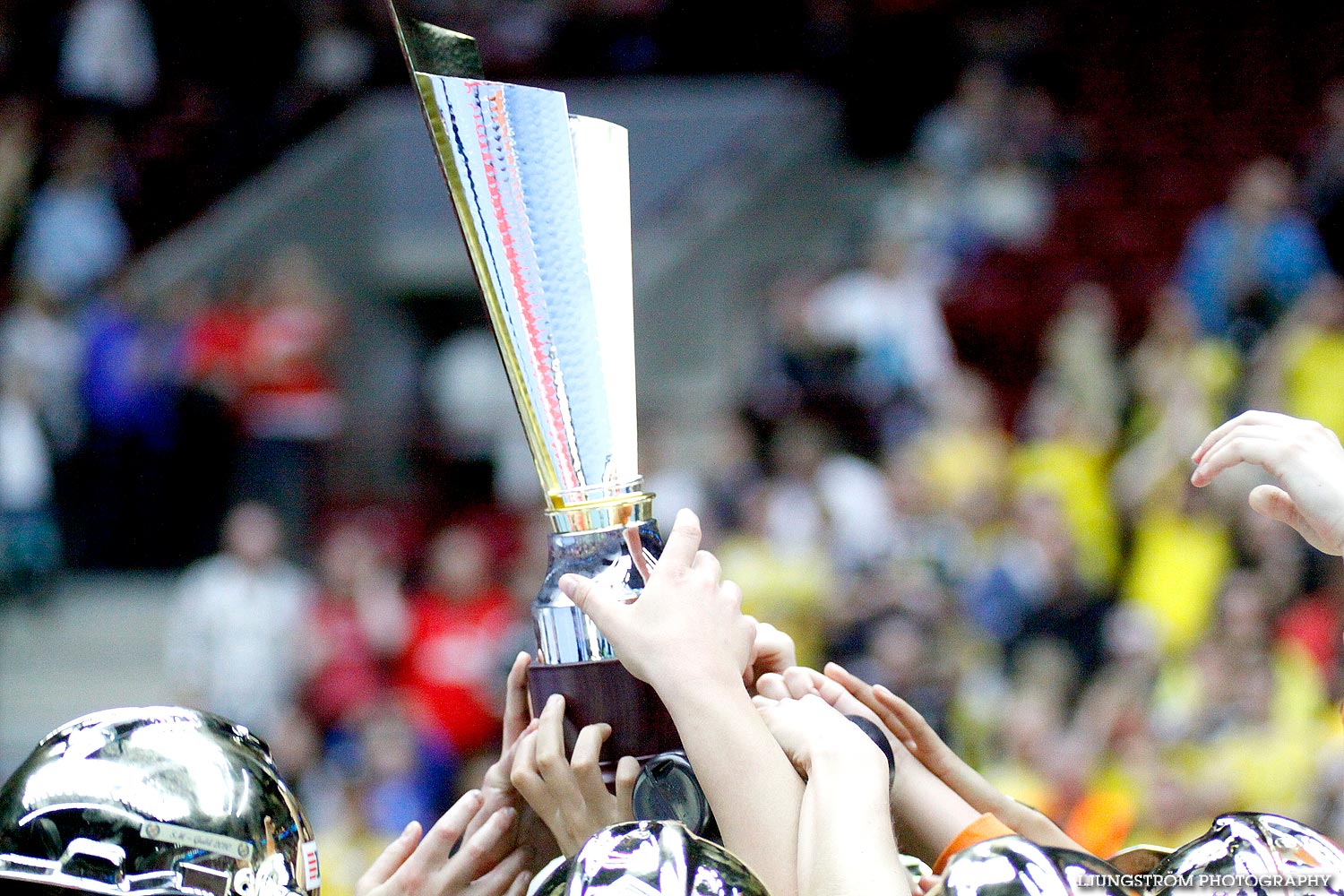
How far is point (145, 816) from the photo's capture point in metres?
1.42

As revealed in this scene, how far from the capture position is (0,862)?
1.41 metres

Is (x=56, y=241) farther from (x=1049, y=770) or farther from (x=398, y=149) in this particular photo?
(x=1049, y=770)

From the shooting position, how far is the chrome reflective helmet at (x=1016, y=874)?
1.23 meters

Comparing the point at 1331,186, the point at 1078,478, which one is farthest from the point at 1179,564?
Answer: the point at 1331,186

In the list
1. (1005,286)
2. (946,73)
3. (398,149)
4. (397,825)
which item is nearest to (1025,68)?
(946,73)

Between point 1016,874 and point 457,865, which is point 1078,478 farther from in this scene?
point 1016,874

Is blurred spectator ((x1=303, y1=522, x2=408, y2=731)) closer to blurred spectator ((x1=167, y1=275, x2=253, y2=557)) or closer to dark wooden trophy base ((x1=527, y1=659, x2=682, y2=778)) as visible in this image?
blurred spectator ((x1=167, y1=275, x2=253, y2=557))

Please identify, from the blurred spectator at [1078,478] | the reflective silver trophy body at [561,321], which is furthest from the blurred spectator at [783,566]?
the reflective silver trophy body at [561,321]

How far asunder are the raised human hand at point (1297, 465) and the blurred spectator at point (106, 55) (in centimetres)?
948

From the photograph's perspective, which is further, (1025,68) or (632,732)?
(1025,68)


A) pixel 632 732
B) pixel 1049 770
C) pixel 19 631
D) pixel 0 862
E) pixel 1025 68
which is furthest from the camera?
pixel 1025 68

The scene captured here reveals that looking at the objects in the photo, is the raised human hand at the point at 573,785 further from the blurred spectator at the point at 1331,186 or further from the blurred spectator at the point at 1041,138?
the blurred spectator at the point at 1041,138

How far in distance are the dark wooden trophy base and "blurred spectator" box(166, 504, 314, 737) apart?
17.7 ft

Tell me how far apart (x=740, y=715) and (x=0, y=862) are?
0.67m
